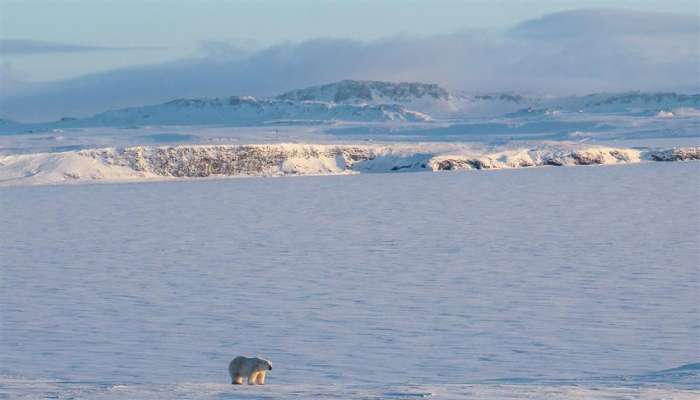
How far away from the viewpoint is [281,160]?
59.9m

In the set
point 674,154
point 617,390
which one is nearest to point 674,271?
point 617,390

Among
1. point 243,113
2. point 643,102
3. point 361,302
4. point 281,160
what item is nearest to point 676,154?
point 281,160

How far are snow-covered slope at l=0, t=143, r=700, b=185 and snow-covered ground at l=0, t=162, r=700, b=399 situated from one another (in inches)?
871

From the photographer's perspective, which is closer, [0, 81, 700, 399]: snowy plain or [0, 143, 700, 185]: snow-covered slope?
[0, 81, 700, 399]: snowy plain

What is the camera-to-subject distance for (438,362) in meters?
11.8

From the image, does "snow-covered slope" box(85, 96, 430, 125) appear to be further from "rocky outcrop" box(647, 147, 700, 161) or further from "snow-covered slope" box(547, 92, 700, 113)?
"rocky outcrop" box(647, 147, 700, 161)

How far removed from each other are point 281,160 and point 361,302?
44.6 meters

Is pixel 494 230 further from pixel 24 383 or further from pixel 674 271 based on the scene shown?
pixel 24 383

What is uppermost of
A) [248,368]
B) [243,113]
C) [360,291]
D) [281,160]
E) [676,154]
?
[248,368]

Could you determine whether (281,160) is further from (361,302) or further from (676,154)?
(361,302)

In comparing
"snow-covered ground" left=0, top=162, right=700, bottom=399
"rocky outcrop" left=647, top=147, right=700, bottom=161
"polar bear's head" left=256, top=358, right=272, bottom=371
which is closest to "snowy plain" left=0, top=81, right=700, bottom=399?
"snow-covered ground" left=0, top=162, right=700, bottom=399

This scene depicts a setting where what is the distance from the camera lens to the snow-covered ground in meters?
11.0

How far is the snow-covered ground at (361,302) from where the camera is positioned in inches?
433

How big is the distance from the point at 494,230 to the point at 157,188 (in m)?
25.1
